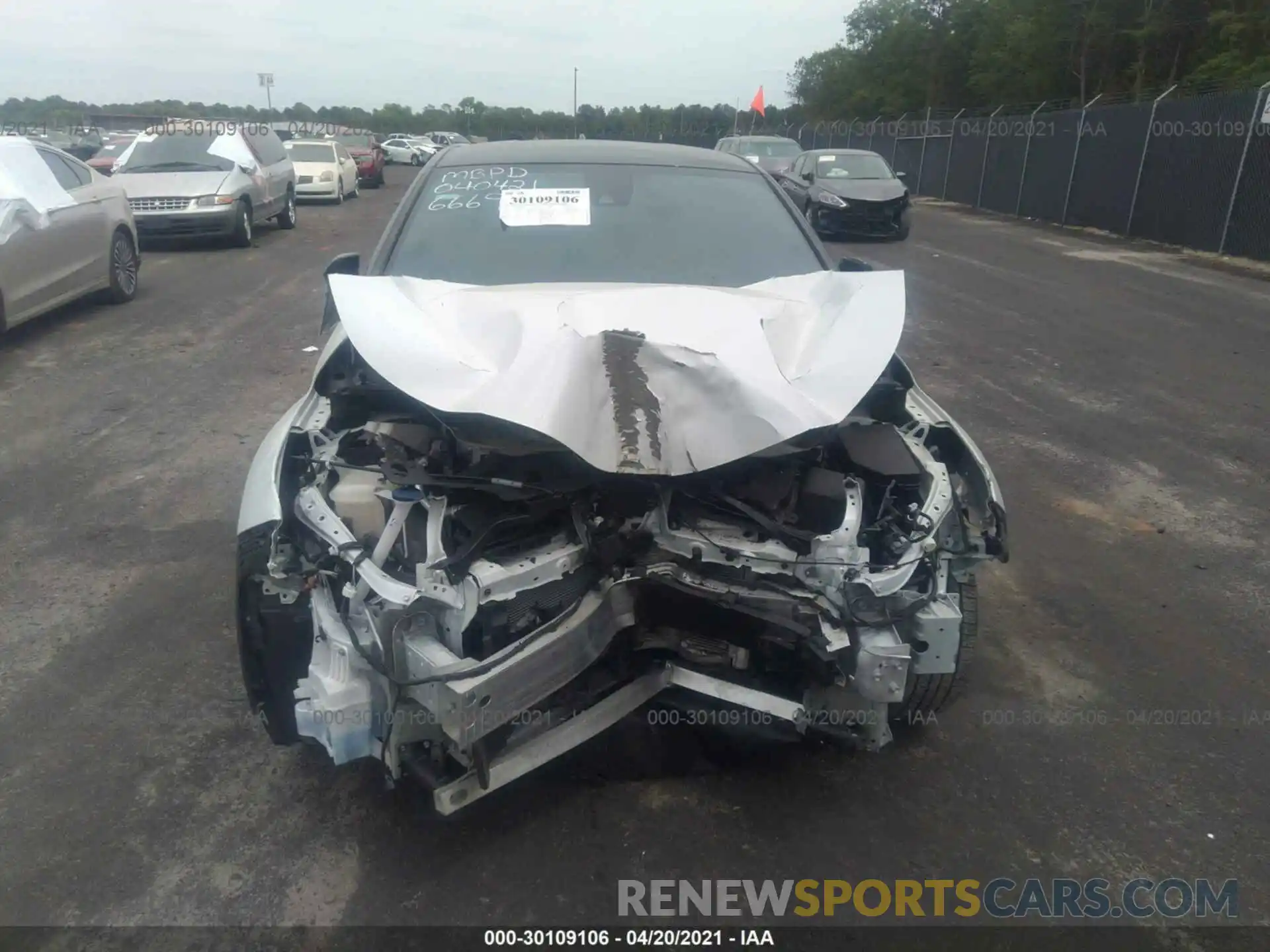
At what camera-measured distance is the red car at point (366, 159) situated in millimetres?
26922

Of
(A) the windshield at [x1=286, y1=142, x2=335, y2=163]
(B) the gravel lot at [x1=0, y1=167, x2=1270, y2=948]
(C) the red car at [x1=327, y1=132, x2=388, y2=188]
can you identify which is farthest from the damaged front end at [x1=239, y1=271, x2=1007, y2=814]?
(C) the red car at [x1=327, y1=132, x2=388, y2=188]

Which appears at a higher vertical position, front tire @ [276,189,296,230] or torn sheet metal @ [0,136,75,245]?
torn sheet metal @ [0,136,75,245]

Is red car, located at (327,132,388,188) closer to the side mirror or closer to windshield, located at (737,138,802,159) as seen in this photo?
windshield, located at (737,138,802,159)

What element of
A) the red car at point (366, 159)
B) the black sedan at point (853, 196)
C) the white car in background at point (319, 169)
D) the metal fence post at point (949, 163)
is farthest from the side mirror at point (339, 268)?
the metal fence post at point (949, 163)

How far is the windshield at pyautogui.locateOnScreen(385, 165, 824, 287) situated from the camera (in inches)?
148

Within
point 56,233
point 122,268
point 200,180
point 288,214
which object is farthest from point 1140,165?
point 56,233

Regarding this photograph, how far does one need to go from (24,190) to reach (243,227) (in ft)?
19.2

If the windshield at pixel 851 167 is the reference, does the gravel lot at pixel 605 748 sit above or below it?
below

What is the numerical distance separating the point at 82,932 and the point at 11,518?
3.10 metres

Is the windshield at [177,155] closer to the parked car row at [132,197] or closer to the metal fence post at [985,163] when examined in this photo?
the parked car row at [132,197]

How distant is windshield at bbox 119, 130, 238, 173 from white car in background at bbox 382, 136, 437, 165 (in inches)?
1245

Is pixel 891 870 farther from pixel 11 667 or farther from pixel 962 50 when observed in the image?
pixel 962 50

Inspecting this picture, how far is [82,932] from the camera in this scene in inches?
95.6

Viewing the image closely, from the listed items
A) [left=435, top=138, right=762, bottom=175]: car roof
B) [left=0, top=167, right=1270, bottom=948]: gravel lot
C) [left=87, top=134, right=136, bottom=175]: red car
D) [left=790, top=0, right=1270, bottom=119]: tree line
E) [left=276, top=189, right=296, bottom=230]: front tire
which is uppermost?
[left=790, top=0, right=1270, bottom=119]: tree line
